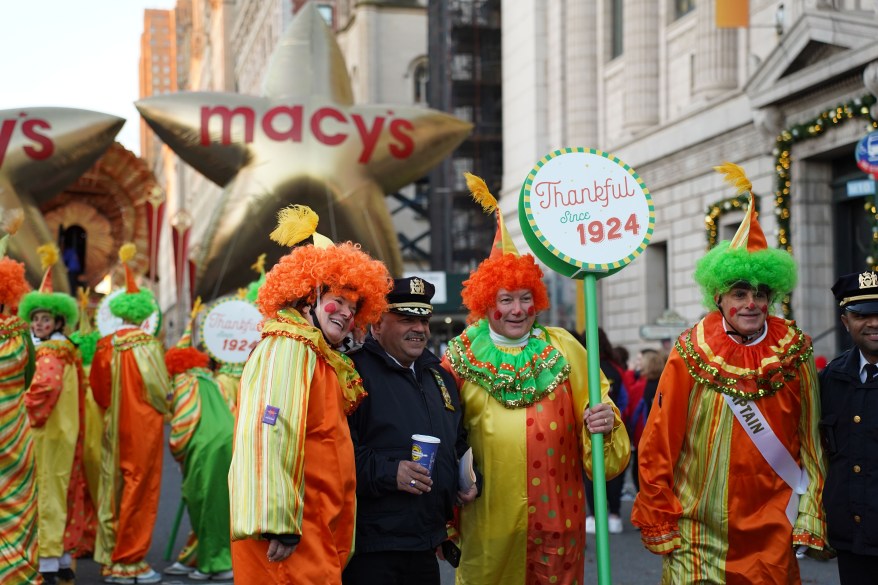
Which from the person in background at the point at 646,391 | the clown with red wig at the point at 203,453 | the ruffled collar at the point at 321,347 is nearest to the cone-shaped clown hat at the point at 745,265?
the ruffled collar at the point at 321,347

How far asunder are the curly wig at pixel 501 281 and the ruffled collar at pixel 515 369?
19cm

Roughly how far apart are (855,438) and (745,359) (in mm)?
535

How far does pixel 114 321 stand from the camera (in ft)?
34.3

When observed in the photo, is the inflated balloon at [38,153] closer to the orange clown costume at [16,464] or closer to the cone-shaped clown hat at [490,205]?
the orange clown costume at [16,464]

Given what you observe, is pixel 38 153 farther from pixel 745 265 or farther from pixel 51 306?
pixel 745 265

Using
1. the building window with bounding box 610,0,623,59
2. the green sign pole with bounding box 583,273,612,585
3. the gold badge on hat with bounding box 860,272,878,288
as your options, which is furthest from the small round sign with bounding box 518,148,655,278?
the building window with bounding box 610,0,623,59

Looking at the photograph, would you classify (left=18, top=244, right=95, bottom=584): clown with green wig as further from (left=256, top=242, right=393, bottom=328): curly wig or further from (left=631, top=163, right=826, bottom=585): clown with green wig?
(left=631, top=163, right=826, bottom=585): clown with green wig

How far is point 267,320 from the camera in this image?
454 cm

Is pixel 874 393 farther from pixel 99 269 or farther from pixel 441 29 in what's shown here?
pixel 441 29

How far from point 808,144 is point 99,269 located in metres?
10.8

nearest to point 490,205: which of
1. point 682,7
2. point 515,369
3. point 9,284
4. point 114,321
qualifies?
point 515,369

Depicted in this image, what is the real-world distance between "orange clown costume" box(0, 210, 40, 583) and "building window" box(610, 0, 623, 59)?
67.5 feet

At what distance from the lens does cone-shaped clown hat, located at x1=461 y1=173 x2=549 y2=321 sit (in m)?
5.39

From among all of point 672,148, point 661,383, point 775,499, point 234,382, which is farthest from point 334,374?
point 672,148
